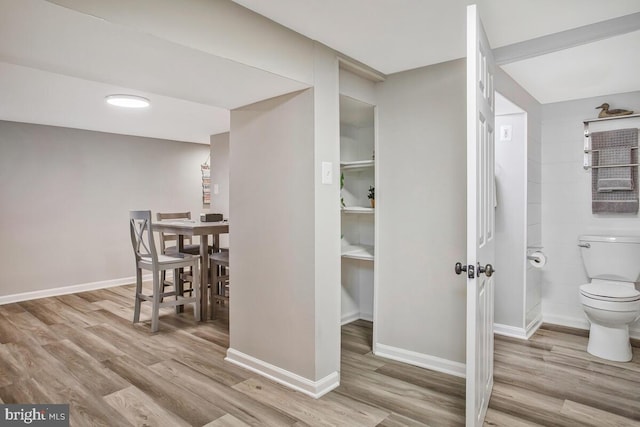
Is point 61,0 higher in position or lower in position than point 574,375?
higher

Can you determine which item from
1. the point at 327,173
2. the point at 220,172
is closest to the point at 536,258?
the point at 327,173

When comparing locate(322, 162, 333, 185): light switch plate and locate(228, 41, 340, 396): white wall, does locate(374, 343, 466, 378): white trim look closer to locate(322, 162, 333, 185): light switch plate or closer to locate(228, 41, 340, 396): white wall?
locate(228, 41, 340, 396): white wall

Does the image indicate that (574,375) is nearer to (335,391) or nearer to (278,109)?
(335,391)

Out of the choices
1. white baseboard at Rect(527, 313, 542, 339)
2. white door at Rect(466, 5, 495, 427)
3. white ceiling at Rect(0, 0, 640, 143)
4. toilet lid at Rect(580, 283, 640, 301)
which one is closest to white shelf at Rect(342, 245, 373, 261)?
white door at Rect(466, 5, 495, 427)

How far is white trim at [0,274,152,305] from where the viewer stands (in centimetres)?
461

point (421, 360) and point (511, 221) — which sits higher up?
point (511, 221)

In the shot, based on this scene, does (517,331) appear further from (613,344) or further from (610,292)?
(610,292)

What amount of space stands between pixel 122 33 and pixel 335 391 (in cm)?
217

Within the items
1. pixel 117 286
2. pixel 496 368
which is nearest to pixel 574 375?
pixel 496 368

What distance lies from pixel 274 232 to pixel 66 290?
13.1ft

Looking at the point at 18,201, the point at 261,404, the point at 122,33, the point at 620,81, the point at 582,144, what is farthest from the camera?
the point at 18,201

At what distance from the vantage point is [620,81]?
2.98 m

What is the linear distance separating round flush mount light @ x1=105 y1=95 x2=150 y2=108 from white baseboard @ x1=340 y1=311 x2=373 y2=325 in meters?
2.77

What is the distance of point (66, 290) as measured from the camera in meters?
5.03
